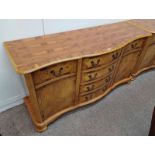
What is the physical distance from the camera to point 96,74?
Answer: 4.42 feet

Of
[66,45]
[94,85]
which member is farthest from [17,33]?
[94,85]

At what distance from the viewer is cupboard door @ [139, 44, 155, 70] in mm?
1795

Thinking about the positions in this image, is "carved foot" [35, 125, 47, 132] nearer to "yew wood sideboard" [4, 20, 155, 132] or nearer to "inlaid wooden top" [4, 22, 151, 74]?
"yew wood sideboard" [4, 20, 155, 132]

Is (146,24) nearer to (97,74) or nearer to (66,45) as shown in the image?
(97,74)

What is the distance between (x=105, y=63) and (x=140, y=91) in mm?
869

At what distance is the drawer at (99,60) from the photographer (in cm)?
117

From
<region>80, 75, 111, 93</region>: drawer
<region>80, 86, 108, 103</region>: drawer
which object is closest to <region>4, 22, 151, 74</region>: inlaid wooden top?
<region>80, 75, 111, 93</region>: drawer

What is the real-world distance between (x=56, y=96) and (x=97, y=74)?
17.0 inches

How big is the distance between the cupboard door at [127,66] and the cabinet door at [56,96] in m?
0.65

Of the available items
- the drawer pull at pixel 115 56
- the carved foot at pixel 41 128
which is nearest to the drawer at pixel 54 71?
the drawer pull at pixel 115 56

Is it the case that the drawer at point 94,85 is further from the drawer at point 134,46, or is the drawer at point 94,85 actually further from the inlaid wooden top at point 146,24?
the inlaid wooden top at point 146,24

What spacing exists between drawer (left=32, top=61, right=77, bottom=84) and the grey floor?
607 mm
